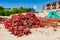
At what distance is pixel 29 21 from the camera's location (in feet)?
32.4

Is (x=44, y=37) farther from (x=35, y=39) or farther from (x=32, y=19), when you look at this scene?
(x=32, y=19)

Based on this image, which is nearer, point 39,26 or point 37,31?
point 37,31

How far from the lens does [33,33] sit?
8820 millimetres

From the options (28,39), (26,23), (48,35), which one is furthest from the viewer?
(26,23)

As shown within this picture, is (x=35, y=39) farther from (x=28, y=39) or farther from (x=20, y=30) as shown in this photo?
(x=20, y=30)

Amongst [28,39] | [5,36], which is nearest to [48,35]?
[28,39]

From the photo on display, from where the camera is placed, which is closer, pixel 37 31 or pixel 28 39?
pixel 28 39

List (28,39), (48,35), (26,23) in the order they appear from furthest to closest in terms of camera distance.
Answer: (26,23)
(48,35)
(28,39)

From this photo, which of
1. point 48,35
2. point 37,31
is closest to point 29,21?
point 37,31

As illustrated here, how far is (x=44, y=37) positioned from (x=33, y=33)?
2.29 feet

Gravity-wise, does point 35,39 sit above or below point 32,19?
below

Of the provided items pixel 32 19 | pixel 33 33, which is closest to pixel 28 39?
pixel 33 33

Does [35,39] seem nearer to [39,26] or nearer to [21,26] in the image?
[21,26]

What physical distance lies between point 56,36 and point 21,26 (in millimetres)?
1693
